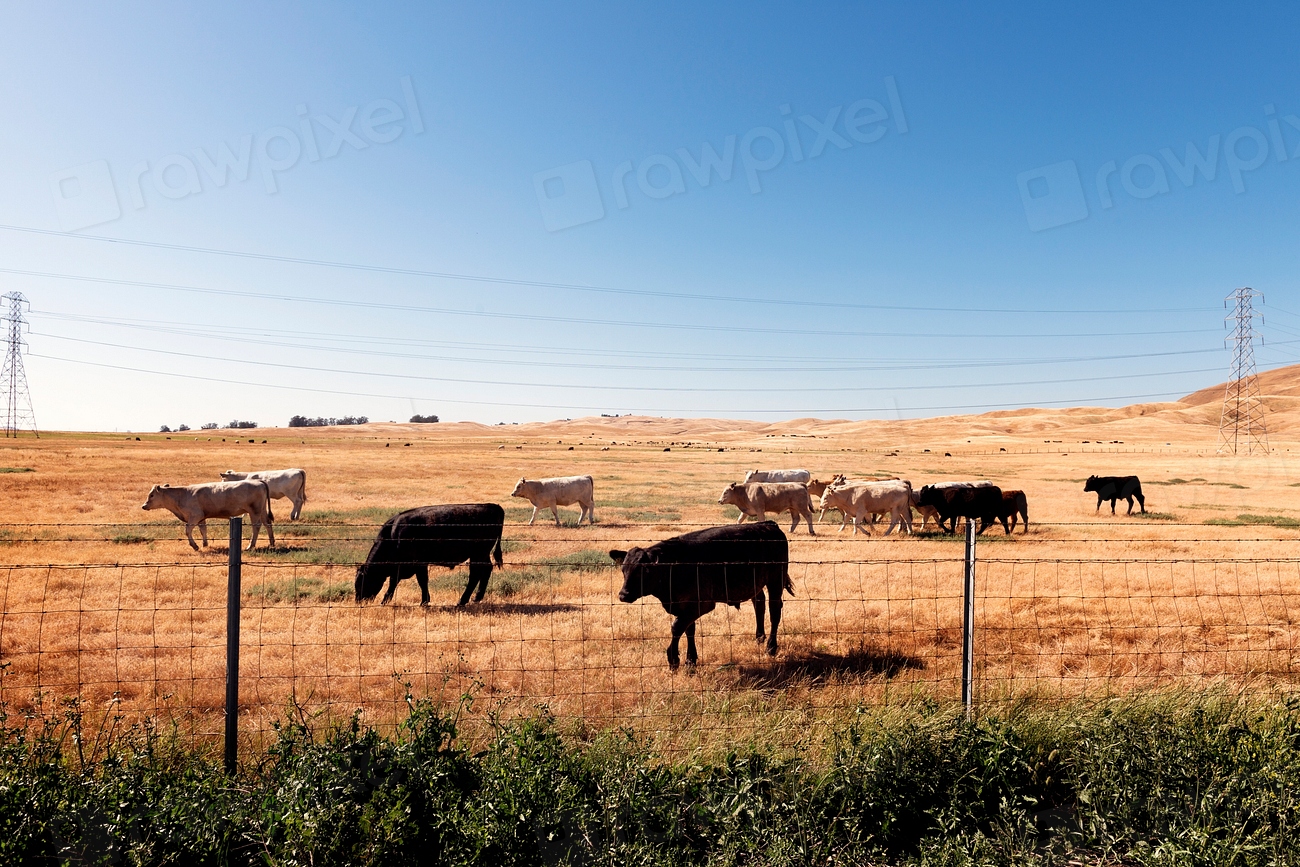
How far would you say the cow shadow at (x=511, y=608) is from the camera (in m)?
10.3

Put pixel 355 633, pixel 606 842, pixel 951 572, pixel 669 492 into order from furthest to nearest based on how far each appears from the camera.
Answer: pixel 669 492 → pixel 951 572 → pixel 355 633 → pixel 606 842

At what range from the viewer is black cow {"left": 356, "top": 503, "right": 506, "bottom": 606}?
1102cm

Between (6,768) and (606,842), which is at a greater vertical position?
(6,768)

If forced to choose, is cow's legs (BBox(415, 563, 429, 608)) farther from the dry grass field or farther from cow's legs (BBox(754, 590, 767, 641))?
cow's legs (BBox(754, 590, 767, 641))

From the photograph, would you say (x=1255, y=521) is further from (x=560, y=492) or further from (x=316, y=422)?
(x=316, y=422)

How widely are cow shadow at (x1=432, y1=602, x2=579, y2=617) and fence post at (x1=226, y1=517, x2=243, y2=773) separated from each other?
5210mm

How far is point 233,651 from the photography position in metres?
5.00

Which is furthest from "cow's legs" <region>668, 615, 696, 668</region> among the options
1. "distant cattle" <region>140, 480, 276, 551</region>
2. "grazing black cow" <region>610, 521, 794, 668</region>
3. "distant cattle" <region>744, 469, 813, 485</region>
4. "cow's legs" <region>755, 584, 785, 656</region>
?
"distant cattle" <region>744, 469, 813, 485</region>

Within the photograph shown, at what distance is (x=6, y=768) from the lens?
4.09 meters

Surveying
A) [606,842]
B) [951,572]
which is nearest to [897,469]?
[951,572]

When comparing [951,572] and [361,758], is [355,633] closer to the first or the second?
[361,758]

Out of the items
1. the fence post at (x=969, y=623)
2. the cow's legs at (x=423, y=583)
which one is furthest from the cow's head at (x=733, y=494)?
the fence post at (x=969, y=623)

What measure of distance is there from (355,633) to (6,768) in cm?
525

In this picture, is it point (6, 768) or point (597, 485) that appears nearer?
point (6, 768)
